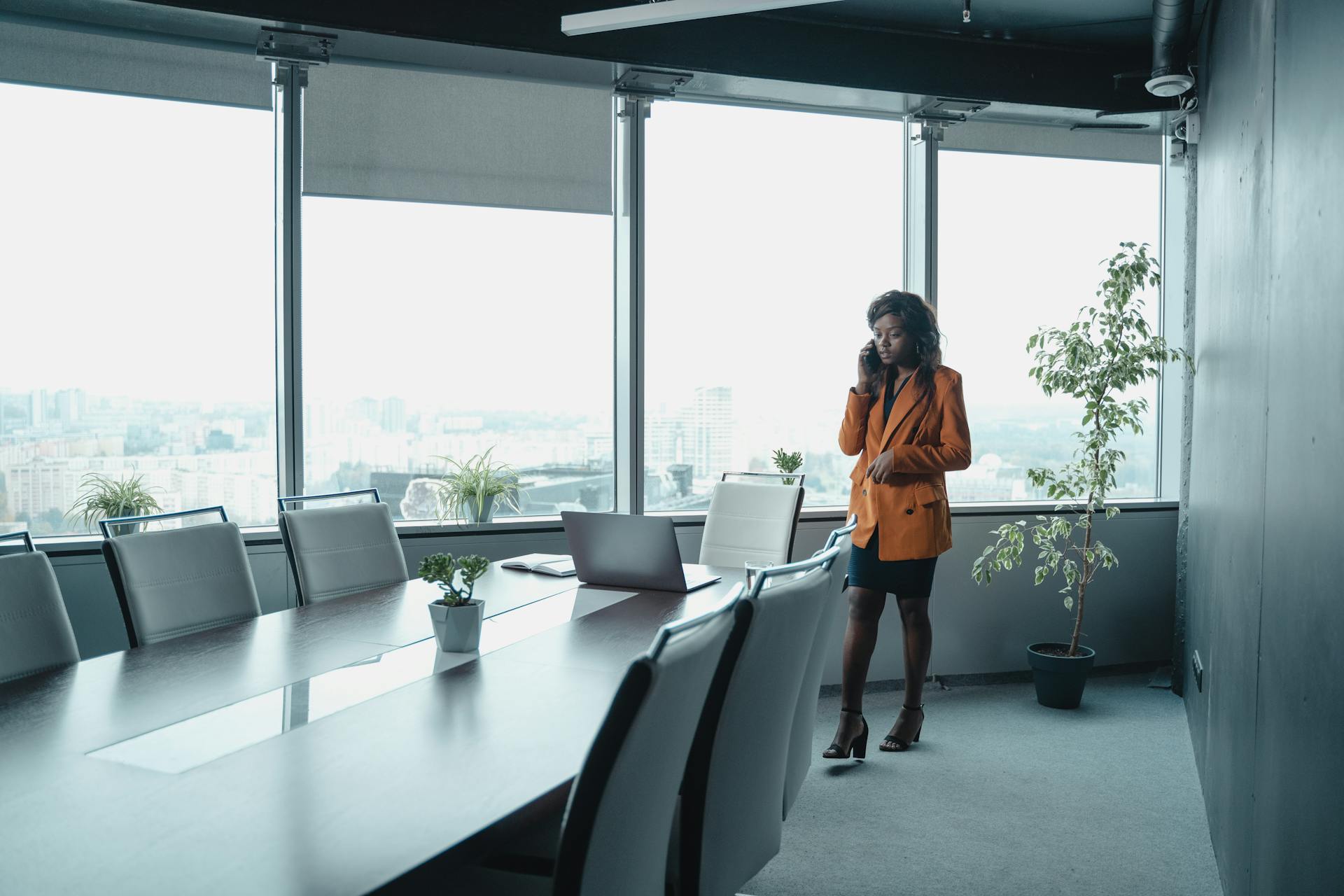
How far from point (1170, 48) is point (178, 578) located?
15.6ft

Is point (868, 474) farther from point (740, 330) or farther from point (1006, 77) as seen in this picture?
point (1006, 77)

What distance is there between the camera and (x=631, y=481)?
519 centimetres

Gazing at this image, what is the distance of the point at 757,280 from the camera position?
17.5ft

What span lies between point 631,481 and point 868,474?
4.90 ft

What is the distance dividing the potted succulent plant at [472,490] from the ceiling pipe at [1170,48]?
12.0ft

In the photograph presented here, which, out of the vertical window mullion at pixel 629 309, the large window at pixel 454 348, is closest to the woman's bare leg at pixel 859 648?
the vertical window mullion at pixel 629 309

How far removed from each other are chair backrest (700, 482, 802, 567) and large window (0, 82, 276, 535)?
2.17 metres

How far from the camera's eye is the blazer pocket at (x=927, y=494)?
4.05m

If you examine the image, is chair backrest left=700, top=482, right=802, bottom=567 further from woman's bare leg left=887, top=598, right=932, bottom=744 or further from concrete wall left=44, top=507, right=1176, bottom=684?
concrete wall left=44, top=507, right=1176, bottom=684

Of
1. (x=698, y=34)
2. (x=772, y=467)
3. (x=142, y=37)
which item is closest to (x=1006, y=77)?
(x=698, y=34)

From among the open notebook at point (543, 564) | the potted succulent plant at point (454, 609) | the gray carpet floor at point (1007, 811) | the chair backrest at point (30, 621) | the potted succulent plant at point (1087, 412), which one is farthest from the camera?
the potted succulent plant at point (1087, 412)

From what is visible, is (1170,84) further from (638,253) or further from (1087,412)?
(638,253)

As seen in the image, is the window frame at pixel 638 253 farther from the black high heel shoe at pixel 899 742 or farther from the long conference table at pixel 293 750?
the long conference table at pixel 293 750

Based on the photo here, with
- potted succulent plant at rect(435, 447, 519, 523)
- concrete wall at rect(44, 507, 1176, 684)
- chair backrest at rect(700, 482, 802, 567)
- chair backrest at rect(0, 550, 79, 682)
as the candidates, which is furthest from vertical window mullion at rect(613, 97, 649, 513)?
chair backrest at rect(0, 550, 79, 682)
